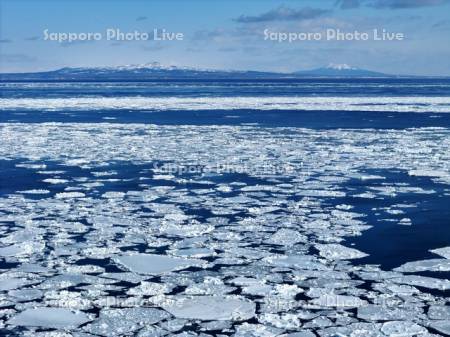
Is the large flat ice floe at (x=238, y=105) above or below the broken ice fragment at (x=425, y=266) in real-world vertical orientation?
above

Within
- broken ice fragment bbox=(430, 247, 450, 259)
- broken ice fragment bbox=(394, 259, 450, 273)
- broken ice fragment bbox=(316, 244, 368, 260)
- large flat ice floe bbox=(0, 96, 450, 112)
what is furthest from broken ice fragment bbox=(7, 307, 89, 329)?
large flat ice floe bbox=(0, 96, 450, 112)

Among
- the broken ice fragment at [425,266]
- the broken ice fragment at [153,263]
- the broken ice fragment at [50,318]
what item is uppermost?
the broken ice fragment at [153,263]

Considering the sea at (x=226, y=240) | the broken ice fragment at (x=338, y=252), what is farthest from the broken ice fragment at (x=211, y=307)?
the broken ice fragment at (x=338, y=252)

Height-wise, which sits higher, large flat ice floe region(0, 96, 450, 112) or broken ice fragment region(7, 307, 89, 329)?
large flat ice floe region(0, 96, 450, 112)

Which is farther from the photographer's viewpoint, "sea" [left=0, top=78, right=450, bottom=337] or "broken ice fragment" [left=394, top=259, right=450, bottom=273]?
"broken ice fragment" [left=394, top=259, right=450, bottom=273]

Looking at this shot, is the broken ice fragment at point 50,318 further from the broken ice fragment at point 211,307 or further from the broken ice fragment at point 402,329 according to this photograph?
the broken ice fragment at point 402,329

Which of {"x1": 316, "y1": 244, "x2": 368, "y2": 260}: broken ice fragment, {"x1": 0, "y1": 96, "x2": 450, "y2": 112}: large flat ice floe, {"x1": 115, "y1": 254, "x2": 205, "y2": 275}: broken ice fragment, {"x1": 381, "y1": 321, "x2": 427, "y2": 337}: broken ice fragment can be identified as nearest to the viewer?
{"x1": 381, "y1": 321, "x2": 427, "y2": 337}: broken ice fragment

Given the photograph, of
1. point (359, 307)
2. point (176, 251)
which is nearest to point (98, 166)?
point (176, 251)

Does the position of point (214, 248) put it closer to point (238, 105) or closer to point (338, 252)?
point (338, 252)

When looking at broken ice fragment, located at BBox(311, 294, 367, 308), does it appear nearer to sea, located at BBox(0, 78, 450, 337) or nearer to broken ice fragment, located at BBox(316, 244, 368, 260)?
sea, located at BBox(0, 78, 450, 337)

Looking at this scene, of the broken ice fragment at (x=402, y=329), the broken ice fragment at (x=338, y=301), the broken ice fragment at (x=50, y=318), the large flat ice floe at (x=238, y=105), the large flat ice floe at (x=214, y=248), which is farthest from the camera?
the large flat ice floe at (x=238, y=105)

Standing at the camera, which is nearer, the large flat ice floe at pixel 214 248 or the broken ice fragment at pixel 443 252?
the large flat ice floe at pixel 214 248

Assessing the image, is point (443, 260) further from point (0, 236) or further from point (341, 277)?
point (0, 236)
